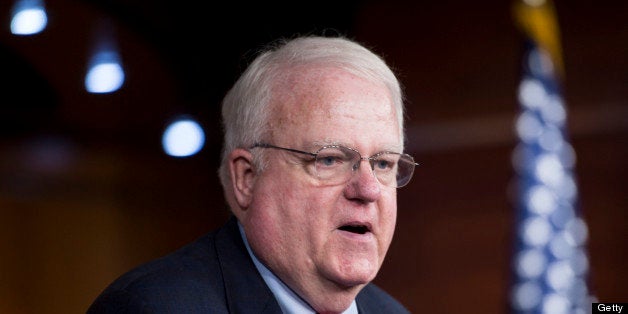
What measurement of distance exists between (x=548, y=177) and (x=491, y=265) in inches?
25.3

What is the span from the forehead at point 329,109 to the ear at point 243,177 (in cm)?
10

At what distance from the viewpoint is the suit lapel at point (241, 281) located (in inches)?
62.4

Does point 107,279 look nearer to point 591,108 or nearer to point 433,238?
point 433,238

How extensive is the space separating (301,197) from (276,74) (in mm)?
A: 294

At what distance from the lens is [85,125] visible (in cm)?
402

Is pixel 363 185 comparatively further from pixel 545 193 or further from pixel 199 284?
pixel 545 193

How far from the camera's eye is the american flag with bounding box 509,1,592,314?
14.6 ft

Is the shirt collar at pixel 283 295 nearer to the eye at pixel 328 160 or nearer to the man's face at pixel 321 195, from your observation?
the man's face at pixel 321 195

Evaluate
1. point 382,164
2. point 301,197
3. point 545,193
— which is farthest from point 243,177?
point 545,193

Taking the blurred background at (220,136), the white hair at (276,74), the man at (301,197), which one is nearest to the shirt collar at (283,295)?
the man at (301,197)

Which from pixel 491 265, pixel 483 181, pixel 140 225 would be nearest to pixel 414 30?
pixel 483 181

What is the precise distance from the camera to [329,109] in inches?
64.1

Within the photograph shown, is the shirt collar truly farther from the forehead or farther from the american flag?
the american flag

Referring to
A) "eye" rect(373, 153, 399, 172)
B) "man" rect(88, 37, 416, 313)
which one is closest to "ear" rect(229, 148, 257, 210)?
"man" rect(88, 37, 416, 313)
